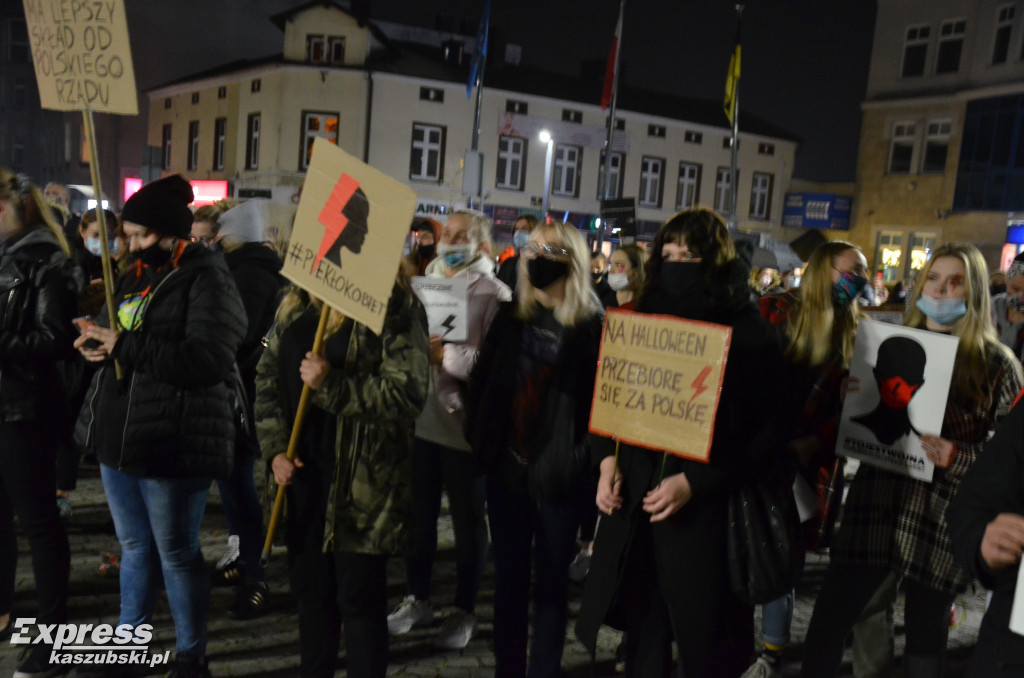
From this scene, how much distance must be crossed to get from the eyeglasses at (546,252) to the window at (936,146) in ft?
100

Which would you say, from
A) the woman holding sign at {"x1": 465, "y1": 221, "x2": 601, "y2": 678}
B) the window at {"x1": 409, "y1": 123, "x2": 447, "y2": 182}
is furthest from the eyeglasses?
the window at {"x1": 409, "y1": 123, "x2": 447, "y2": 182}

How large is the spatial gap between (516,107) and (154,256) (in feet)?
109

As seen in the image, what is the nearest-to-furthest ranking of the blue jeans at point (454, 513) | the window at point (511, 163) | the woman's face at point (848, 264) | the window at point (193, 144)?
the woman's face at point (848, 264), the blue jeans at point (454, 513), the window at point (511, 163), the window at point (193, 144)

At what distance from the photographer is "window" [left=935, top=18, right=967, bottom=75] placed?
28.9 metres

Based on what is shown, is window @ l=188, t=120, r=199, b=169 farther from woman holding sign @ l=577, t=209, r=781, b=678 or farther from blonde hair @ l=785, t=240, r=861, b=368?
woman holding sign @ l=577, t=209, r=781, b=678

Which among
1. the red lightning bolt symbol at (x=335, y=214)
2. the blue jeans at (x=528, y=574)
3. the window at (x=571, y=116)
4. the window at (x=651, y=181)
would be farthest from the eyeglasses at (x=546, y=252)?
the window at (x=651, y=181)

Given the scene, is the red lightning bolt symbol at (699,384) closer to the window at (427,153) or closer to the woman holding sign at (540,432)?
the woman holding sign at (540,432)

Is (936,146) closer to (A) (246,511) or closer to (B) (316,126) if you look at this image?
(B) (316,126)

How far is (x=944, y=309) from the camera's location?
3371 mm

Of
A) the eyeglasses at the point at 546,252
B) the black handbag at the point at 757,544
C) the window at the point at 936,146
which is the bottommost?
the black handbag at the point at 757,544

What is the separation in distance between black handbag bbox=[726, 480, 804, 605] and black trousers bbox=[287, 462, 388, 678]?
133 cm

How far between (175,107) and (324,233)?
134ft

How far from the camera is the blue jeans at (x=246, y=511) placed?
183 inches

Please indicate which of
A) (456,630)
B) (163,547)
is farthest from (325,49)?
(163,547)
